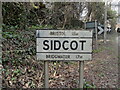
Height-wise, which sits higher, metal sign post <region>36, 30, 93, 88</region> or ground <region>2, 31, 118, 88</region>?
metal sign post <region>36, 30, 93, 88</region>

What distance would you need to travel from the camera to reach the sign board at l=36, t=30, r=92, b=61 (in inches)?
72.2

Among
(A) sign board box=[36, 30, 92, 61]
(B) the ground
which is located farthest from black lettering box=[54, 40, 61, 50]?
(B) the ground

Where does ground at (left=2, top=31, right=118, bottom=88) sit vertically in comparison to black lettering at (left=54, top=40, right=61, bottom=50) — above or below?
below

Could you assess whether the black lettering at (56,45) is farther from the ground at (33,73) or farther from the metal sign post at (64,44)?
the ground at (33,73)

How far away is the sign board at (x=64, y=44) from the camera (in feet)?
6.02

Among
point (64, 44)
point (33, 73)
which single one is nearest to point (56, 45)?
point (64, 44)

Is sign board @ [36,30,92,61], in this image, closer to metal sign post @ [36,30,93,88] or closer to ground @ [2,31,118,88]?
metal sign post @ [36,30,93,88]

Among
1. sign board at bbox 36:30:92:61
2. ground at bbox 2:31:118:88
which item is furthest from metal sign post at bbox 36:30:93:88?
ground at bbox 2:31:118:88

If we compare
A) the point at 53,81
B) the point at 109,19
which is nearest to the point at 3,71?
the point at 53,81

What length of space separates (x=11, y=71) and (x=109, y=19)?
19.3 metres

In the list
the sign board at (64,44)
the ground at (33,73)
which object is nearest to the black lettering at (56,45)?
the sign board at (64,44)

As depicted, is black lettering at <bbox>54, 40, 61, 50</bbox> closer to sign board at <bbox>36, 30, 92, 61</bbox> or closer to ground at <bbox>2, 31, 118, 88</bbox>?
sign board at <bbox>36, 30, 92, 61</bbox>

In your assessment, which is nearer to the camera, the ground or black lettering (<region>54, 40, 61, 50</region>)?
black lettering (<region>54, 40, 61, 50</region>)

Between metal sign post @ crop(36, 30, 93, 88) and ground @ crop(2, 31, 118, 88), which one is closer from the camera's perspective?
metal sign post @ crop(36, 30, 93, 88)
